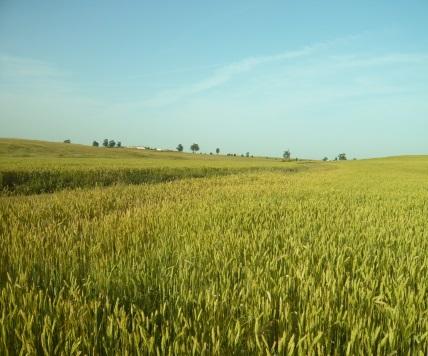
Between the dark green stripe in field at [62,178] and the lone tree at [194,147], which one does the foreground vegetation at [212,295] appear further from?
the lone tree at [194,147]

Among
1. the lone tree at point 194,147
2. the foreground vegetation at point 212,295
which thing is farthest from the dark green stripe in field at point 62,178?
the lone tree at point 194,147

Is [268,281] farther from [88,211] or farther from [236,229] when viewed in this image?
[88,211]

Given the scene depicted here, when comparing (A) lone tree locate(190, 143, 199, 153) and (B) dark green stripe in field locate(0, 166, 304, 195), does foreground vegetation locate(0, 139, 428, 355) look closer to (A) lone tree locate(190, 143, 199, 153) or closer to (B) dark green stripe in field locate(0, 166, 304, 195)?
(B) dark green stripe in field locate(0, 166, 304, 195)

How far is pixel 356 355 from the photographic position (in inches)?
61.1

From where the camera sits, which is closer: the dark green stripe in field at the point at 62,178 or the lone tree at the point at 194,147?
the dark green stripe in field at the point at 62,178

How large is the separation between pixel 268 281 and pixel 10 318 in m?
1.60

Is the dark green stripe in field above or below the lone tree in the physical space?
below

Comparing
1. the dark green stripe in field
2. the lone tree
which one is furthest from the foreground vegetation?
the lone tree

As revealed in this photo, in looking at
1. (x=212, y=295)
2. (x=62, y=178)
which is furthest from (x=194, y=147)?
(x=212, y=295)

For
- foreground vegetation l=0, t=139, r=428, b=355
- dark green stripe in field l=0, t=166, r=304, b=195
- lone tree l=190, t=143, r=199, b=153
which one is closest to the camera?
foreground vegetation l=0, t=139, r=428, b=355

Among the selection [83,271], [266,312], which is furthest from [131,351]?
[83,271]

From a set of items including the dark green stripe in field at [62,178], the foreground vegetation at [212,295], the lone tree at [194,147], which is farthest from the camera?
the lone tree at [194,147]

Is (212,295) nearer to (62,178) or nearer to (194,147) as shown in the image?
(62,178)

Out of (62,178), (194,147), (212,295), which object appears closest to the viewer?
(212,295)
